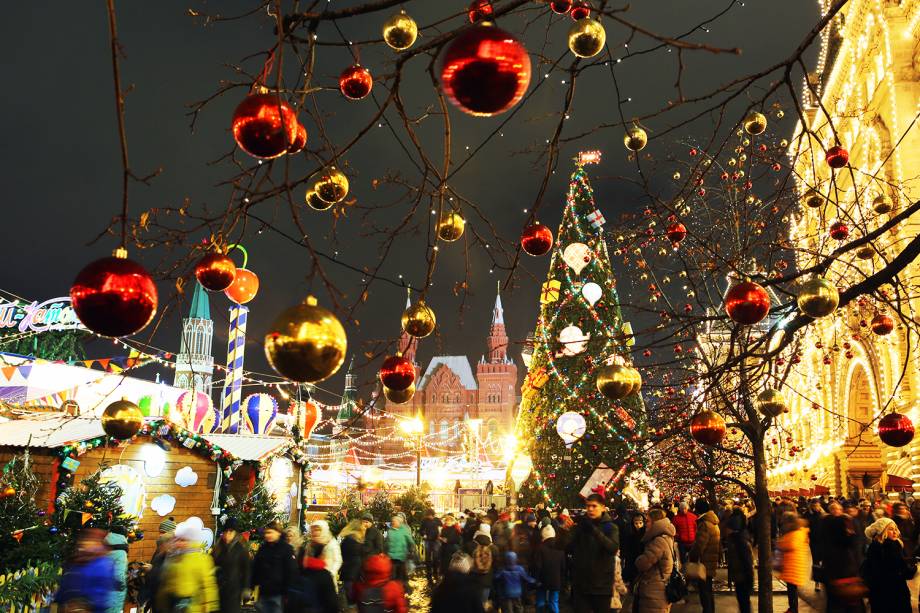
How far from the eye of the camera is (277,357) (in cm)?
235

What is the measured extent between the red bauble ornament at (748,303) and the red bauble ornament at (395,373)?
177cm

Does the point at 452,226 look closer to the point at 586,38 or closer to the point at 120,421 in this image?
the point at 586,38

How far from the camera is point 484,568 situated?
770 centimetres

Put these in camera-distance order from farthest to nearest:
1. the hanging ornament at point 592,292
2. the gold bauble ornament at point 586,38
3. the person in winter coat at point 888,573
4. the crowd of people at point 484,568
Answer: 1. the hanging ornament at point 592,292
2. the person in winter coat at point 888,573
3. the crowd of people at point 484,568
4. the gold bauble ornament at point 586,38

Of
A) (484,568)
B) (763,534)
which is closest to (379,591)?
(484,568)

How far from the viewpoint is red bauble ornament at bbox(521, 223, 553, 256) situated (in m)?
4.01

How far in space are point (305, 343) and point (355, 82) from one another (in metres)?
1.58

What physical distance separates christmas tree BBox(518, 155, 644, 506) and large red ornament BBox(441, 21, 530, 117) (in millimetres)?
15526

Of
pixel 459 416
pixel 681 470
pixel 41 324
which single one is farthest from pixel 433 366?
pixel 681 470

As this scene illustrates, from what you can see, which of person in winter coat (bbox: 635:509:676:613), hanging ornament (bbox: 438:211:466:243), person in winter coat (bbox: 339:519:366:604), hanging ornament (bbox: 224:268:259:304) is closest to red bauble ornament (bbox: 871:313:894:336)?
person in winter coat (bbox: 635:509:676:613)

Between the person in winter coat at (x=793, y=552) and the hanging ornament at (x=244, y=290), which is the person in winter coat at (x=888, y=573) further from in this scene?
the hanging ornament at (x=244, y=290)

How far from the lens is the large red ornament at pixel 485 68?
2.03 meters

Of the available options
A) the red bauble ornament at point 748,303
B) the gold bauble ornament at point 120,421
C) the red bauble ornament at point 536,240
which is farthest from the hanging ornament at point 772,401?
the gold bauble ornament at point 120,421

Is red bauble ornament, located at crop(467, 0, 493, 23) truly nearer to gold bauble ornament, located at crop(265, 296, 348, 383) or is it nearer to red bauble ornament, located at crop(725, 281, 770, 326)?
gold bauble ornament, located at crop(265, 296, 348, 383)
